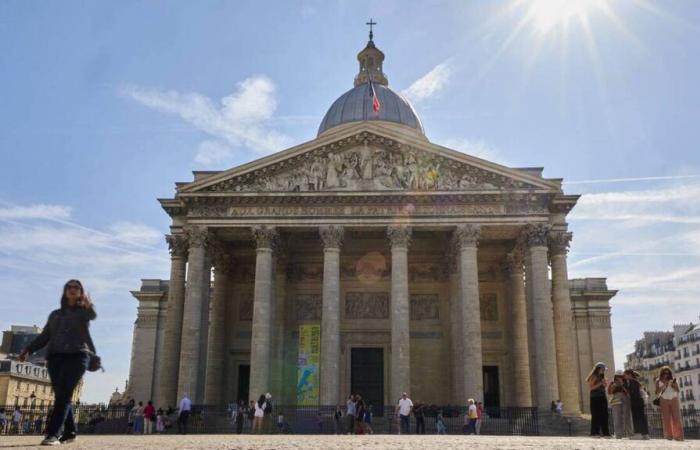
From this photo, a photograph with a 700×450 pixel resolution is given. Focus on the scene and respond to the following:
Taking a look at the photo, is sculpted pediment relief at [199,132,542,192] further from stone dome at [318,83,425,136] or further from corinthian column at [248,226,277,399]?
stone dome at [318,83,425,136]

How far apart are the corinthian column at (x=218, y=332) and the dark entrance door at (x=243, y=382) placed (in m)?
0.89

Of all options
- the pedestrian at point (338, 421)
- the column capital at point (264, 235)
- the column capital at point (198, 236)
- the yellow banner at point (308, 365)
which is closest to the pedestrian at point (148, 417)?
the pedestrian at point (338, 421)

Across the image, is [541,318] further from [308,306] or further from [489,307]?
[308,306]

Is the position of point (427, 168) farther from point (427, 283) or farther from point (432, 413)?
point (432, 413)

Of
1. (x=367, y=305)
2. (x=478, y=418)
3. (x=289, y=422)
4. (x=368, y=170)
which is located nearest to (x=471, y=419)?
(x=478, y=418)

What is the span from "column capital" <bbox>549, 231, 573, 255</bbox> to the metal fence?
25.0ft

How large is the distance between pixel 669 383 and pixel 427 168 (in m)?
18.4

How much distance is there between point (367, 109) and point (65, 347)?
42390mm

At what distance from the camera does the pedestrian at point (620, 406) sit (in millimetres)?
13508

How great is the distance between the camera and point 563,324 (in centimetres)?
2897

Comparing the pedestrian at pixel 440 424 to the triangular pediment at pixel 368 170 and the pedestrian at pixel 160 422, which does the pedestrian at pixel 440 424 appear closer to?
the triangular pediment at pixel 368 170

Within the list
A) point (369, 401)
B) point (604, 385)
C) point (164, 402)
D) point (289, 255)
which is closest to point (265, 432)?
point (164, 402)

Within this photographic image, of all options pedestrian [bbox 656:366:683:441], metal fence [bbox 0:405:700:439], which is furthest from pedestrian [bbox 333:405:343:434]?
pedestrian [bbox 656:366:683:441]

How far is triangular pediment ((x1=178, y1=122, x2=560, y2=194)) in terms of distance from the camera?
1165 inches
